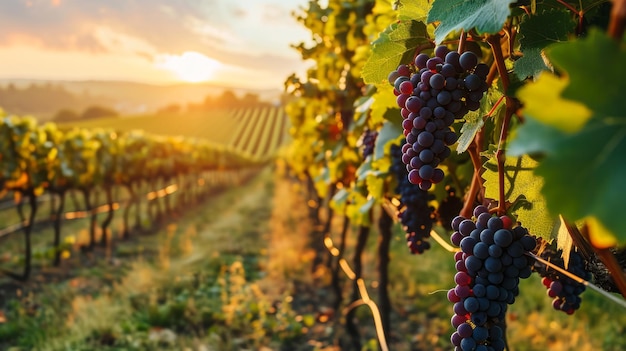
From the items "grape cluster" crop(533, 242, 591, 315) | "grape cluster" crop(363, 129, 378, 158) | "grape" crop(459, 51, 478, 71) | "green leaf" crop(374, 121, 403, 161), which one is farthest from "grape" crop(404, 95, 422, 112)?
"grape cluster" crop(363, 129, 378, 158)

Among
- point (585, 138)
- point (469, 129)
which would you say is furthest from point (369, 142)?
point (585, 138)

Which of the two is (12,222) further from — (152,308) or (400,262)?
(400,262)

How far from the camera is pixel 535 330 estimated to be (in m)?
5.44

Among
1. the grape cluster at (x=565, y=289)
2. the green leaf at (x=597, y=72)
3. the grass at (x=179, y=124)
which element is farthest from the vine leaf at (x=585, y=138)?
the grass at (x=179, y=124)

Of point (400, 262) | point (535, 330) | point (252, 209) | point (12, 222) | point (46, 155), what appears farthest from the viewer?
point (252, 209)

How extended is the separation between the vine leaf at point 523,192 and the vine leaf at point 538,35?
221mm

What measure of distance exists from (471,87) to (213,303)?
5777mm

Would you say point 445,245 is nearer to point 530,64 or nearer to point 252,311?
point 530,64

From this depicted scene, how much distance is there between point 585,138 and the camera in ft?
1.58

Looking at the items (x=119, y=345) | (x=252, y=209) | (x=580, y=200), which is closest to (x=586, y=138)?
(x=580, y=200)

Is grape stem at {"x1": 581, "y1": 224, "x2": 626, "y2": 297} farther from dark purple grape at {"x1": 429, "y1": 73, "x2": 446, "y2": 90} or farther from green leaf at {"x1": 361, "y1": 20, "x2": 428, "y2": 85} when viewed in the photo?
green leaf at {"x1": 361, "y1": 20, "x2": 428, "y2": 85}

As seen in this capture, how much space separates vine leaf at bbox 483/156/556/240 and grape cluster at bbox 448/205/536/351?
155mm

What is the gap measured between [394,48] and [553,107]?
0.77 meters

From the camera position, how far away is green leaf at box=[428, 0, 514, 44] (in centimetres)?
83
